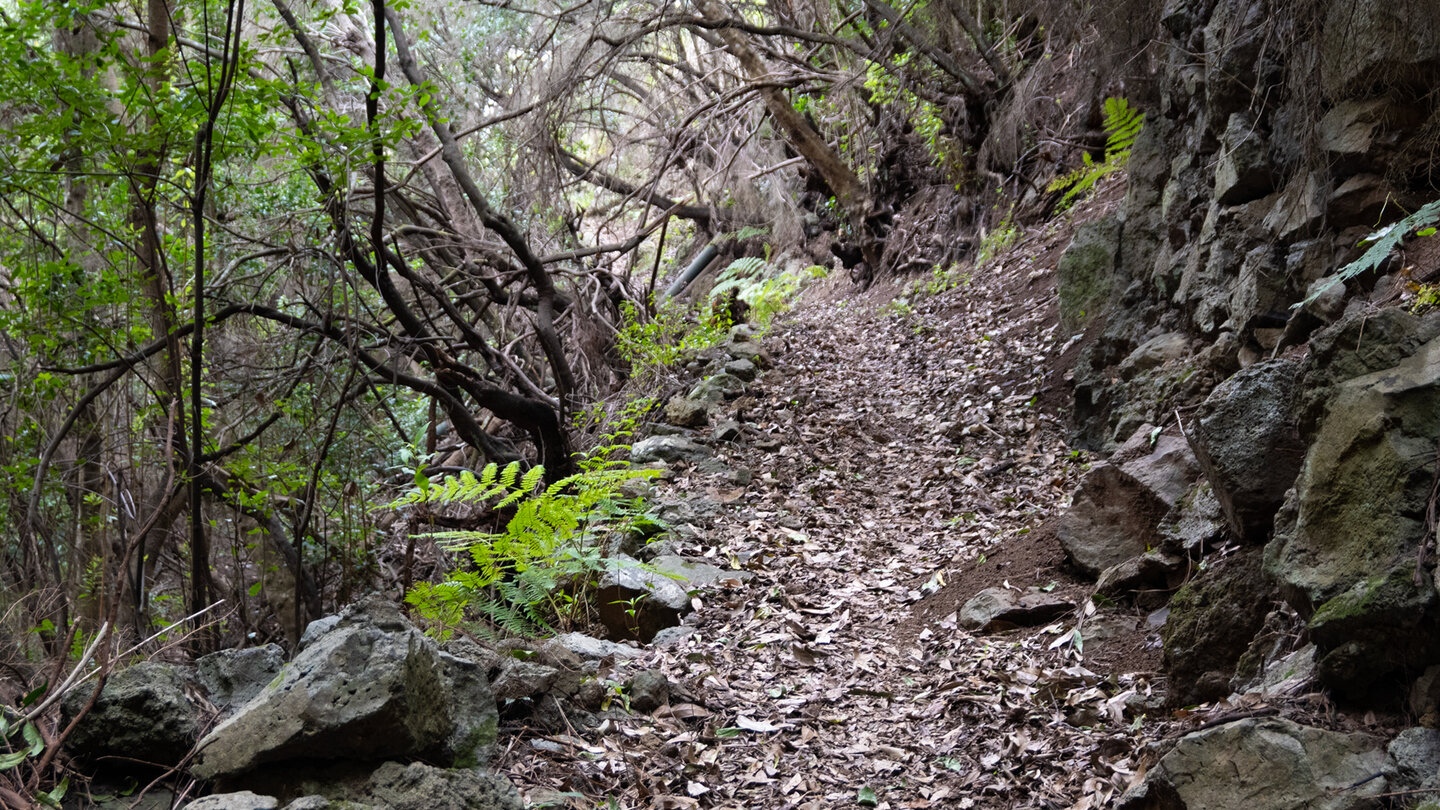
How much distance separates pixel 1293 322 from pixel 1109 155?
6.02 metres

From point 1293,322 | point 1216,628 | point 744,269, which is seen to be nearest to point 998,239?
point 744,269

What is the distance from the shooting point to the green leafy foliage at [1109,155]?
8.14 metres

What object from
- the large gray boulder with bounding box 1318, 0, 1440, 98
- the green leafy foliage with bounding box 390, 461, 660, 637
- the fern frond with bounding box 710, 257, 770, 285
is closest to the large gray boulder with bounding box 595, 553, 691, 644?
the green leafy foliage with bounding box 390, 461, 660, 637

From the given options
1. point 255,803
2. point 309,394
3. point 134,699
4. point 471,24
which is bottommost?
point 255,803

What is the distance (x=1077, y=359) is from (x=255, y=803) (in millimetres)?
5851

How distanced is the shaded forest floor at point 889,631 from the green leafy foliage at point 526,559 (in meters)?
0.66

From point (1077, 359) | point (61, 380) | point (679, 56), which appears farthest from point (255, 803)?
point (679, 56)

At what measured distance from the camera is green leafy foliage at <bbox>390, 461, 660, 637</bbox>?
3.83 meters

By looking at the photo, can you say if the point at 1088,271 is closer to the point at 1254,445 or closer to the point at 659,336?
the point at 1254,445

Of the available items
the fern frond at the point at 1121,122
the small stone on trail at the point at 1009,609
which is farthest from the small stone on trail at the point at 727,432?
the fern frond at the point at 1121,122

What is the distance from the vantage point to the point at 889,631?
4.34 metres

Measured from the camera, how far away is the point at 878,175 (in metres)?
13.1

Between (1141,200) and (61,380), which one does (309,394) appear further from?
(1141,200)

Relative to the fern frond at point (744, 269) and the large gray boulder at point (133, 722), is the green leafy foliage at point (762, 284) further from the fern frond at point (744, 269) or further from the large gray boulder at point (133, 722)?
the large gray boulder at point (133, 722)
